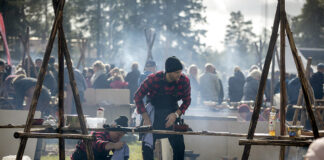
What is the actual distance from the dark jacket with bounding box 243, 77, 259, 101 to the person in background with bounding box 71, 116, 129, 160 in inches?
282

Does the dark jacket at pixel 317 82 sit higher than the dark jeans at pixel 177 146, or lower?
higher

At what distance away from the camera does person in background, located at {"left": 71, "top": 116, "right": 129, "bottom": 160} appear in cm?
724

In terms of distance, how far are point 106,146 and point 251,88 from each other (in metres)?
7.61

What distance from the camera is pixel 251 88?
1419 centimetres

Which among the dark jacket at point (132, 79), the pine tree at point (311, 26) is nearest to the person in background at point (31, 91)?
the dark jacket at point (132, 79)

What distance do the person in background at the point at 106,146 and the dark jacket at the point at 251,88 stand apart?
7162mm

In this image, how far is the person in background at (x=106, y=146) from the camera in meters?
7.24

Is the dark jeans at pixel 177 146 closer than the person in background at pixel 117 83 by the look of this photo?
Yes

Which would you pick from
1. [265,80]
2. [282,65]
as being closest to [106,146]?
[265,80]

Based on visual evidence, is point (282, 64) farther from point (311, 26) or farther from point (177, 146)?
point (311, 26)

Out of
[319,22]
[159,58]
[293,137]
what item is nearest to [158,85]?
[293,137]

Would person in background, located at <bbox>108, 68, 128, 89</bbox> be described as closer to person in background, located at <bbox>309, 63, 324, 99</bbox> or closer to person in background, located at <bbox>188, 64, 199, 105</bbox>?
person in background, located at <bbox>188, 64, 199, 105</bbox>

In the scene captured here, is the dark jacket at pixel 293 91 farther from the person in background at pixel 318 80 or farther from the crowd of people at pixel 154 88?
the person in background at pixel 318 80

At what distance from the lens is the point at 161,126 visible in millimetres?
7711
